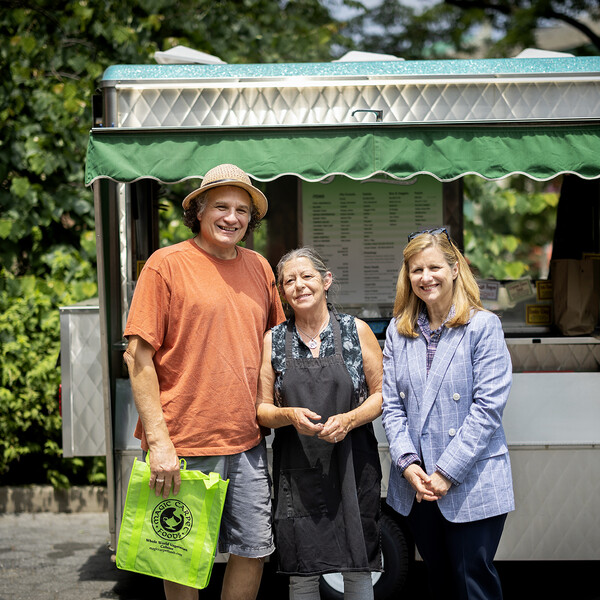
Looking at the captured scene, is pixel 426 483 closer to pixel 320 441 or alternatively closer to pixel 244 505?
pixel 320 441

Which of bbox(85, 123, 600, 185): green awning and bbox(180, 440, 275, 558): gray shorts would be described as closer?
bbox(180, 440, 275, 558): gray shorts

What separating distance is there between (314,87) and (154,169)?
2.91 feet

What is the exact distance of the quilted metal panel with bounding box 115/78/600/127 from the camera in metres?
3.66

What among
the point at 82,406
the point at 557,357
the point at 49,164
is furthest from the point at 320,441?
the point at 49,164

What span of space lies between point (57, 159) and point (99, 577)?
3.79 meters

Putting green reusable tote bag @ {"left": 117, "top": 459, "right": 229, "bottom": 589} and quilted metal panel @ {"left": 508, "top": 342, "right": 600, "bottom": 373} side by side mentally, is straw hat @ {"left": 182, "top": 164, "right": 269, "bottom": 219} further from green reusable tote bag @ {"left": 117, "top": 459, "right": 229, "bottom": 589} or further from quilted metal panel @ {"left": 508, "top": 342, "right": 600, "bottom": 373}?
→ quilted metal panel @ {"left": 508, "top": 342, "right": 600, "bottom": 373}

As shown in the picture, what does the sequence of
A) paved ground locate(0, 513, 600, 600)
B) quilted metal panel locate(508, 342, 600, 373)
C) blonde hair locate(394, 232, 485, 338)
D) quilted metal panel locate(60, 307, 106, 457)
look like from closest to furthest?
blonde hair locate(394, 232, 485, 338) → quilted metal panel locate(60, 307, 106, 457) → paved ground locate(0, 513, 600, 600) → quilted metal panel locate(508, 342, 600, 373)

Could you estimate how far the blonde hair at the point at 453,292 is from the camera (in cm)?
292

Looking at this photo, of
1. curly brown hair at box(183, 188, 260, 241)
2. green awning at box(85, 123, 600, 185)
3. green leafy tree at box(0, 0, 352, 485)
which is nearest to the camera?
curly brown hair at box(183, 188, 260, 241)

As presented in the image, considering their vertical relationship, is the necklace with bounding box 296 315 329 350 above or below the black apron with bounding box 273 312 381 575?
above

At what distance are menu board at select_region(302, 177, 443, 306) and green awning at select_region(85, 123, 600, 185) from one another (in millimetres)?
1677

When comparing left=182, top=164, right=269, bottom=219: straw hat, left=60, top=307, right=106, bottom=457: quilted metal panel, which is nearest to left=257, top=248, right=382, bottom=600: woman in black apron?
left=182, top=164, right=269, bottom=219: straw hat

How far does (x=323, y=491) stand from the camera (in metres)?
2.99

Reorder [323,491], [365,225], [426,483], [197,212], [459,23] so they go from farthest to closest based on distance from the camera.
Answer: [459,23]
[365,225]
[197,212]
[323,491]
[426,483]
